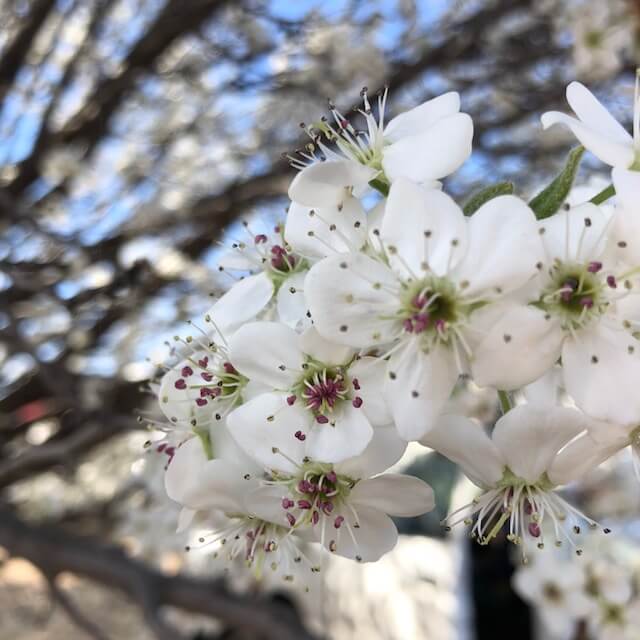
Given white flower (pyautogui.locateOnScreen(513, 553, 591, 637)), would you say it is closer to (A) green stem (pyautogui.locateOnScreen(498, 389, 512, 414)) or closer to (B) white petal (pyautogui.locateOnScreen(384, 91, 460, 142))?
(A) green stem (pyautogui.locateOnScreen(498, 389, 512, 414))

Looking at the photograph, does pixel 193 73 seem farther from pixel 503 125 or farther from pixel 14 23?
pixel 503 125

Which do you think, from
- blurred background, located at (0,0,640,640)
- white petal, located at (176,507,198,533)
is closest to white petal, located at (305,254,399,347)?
white petal, located at (176,507,198,533)

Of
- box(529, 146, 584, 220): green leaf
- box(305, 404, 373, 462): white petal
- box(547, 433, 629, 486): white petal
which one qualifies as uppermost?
box(529, 146, 584, 220): green leaf

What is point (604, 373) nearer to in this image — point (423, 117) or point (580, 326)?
point (580, 326)

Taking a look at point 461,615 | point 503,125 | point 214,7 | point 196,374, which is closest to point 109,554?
point 196,374

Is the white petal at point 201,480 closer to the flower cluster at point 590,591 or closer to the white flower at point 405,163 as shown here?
the white flower at point 405,163

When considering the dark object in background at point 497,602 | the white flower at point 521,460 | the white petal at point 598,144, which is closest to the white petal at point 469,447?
the white flower at point 521,460
